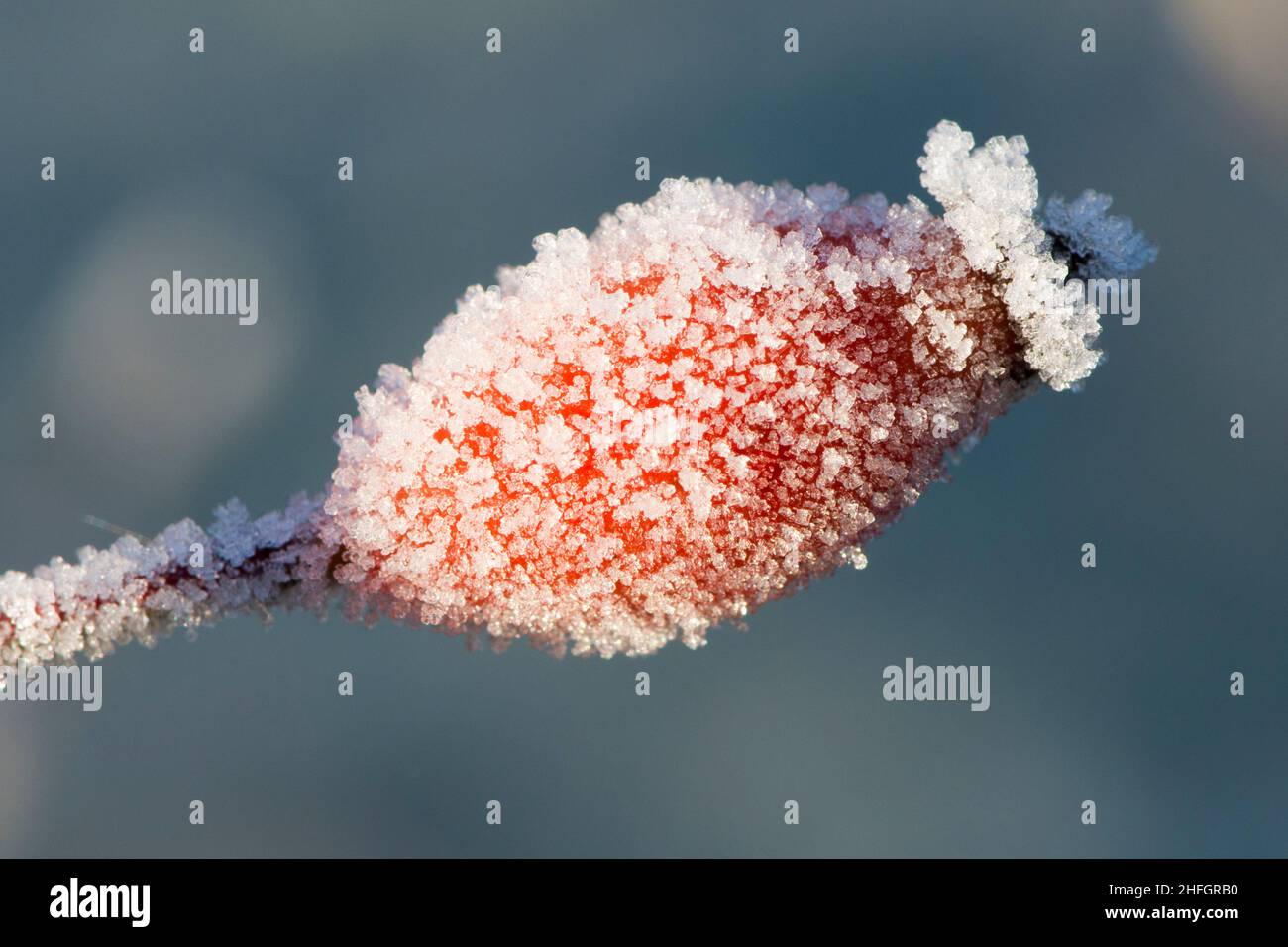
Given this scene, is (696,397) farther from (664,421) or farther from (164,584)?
(164,584)

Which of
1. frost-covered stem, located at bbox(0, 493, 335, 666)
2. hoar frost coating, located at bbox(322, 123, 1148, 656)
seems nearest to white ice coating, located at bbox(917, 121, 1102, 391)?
hoar frost coating, located at bbox(322, 123, 1148, 656)

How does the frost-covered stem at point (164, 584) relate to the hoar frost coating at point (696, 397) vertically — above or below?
below

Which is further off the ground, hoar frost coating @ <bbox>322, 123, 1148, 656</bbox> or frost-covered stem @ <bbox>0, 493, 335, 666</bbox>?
hoar frost coating @ <bbox>322, 123, 1148, 656</bbox>

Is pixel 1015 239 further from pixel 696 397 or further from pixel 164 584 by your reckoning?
pixel 164 584

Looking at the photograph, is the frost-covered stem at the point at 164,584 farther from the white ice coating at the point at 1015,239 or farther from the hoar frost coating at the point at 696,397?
the white ice coating at the point at 1015,239

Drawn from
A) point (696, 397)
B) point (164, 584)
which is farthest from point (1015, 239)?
point (164, 584)

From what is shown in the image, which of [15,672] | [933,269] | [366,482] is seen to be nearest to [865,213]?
[933,269]

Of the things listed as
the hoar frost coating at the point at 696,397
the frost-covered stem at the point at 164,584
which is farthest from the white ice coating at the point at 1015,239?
the frost-covered stem at the point at 164,584

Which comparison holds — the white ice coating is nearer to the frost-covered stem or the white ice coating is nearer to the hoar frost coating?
the hoar frost coating
